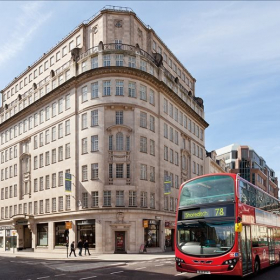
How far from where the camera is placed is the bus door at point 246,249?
1691 cm

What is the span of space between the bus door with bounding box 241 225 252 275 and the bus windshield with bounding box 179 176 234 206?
74.7 inches

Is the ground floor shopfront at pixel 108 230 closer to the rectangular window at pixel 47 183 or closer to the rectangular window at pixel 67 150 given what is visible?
the rectangular window at pixel 47 183

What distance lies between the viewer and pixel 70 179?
47.9 meters

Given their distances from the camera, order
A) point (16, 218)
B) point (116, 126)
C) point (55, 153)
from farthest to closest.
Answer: point (16, 218)
point (55, 153)
point (116, 126)

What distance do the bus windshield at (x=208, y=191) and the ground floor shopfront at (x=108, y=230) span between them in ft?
83.5

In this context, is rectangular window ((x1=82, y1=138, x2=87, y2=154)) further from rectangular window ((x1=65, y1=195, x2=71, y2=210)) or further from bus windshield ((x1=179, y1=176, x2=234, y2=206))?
bus windshield ((x1=179, y1=176, x2=234, y2=206))

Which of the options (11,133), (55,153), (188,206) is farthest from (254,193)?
(11,133)

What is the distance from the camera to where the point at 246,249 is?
17.5m

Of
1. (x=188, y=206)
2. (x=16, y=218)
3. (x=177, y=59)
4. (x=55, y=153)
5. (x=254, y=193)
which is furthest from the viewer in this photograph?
(x=177, y=59)

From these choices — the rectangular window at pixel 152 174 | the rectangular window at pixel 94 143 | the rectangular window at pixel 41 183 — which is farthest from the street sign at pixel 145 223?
the rectangular window at pixel 41 183

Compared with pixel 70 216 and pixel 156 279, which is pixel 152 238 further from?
pixel 156 279

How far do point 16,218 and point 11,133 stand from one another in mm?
15709

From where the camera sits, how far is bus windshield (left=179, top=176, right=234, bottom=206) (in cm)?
1691

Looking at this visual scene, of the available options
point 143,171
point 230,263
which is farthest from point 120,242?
point 230,263
